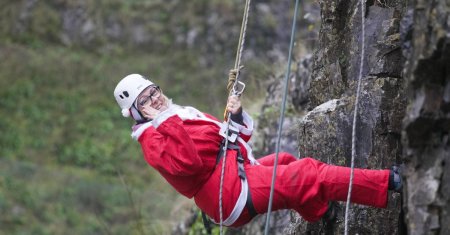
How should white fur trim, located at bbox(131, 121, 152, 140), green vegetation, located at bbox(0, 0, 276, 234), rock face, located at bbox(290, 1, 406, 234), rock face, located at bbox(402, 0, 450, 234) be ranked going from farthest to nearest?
green vegetation, located at bbox(0, 0, 276, 234) < rock face, located at bbox(290, 1, 406, 234) < white fur trim, located at bbox(131, 121, 152, 140) < rock face, located at bbox(402, 0, 450, 234)

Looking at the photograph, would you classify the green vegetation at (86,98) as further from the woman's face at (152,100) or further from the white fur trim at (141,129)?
the white fur trim at (141,129)

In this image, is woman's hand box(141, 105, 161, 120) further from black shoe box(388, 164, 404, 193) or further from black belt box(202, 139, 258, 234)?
black shoe box(388, 164, 404, 193)

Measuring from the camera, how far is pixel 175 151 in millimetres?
6094

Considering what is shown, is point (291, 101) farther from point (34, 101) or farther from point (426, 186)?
point (34, 101)

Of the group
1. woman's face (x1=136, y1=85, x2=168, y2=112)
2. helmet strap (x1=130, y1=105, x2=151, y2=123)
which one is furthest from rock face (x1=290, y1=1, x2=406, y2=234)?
helmet strap (x1=130, y1=105, x2=151, y2=123)

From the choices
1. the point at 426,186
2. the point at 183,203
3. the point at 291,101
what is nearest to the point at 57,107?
the point at 183,203

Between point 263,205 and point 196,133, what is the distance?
82cm

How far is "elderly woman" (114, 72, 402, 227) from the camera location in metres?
6.06

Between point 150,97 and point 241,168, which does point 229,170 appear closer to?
point 241,168

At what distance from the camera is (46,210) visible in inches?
766

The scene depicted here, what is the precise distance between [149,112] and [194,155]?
2.44 ft

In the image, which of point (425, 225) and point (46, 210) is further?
point (46, 210)

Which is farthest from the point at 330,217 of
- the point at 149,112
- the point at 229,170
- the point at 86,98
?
the point at 86,98

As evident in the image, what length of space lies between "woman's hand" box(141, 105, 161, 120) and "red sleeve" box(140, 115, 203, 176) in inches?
14.5
